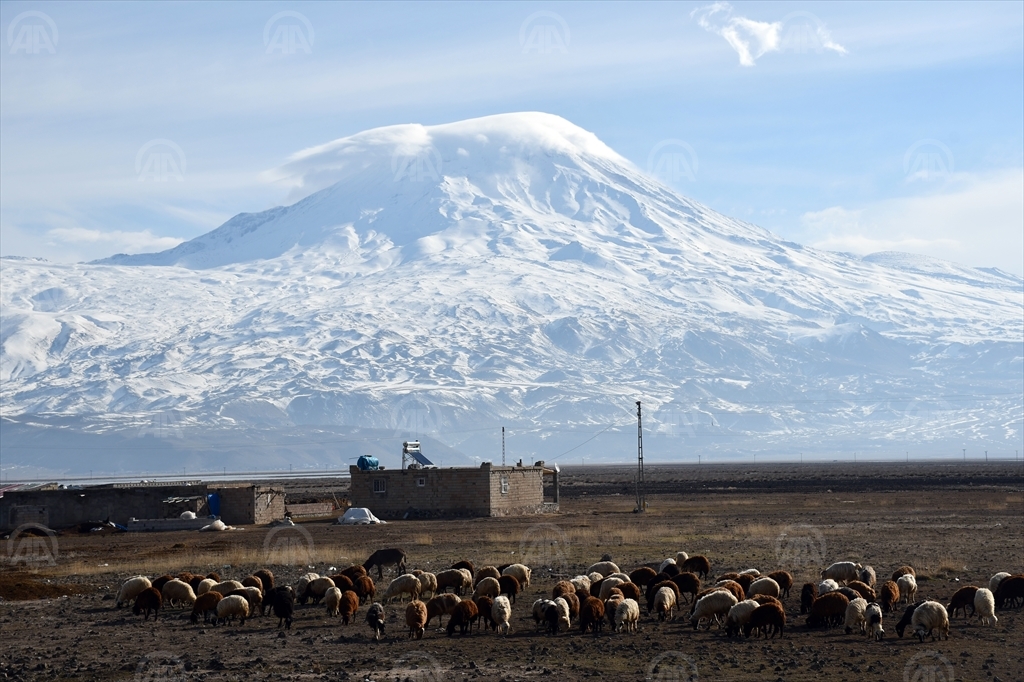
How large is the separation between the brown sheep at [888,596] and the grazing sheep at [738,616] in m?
3.47

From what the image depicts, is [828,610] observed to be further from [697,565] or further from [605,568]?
[697,565]

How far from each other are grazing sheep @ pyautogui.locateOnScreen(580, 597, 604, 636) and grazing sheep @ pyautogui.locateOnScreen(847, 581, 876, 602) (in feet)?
17.2

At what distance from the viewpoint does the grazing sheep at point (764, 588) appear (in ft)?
85.8

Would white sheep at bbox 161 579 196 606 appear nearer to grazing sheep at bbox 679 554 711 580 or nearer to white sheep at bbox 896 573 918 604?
grazing sheep at bbox 679 554 711 580

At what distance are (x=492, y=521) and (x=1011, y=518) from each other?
21901mm

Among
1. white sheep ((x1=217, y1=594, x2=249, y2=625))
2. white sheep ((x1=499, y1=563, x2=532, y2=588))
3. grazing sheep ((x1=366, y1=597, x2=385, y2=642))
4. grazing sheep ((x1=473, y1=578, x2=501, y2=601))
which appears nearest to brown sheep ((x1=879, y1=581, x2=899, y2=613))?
grazing sheep ((x1=473, y1=578, x2=501, y2=601))

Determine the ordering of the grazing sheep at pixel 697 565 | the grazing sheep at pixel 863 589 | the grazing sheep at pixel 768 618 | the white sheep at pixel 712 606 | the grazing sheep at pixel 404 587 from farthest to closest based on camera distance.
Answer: the grazing sheep at pixel 697 565
the grazing sheep at pixel 404 587
the grazing sheep at pixel 863 589
the white sheep at pixel 712 606
the grazing sheep at pixel 768 618

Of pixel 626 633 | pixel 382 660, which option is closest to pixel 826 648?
pixel 626 633

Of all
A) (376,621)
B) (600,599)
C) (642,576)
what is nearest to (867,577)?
(642,576)

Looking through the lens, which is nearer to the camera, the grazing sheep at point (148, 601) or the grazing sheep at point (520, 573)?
the grazing sheep at point (148, 601)

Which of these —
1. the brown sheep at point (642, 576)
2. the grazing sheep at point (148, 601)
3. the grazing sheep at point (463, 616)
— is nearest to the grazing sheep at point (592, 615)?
the grazing sheep at point (463, 616)

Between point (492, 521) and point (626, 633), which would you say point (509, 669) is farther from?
point (492, 521)

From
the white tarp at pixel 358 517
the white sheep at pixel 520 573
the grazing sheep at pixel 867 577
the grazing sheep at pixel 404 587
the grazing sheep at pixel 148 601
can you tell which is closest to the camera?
the grazing sheep at pixel 148 601

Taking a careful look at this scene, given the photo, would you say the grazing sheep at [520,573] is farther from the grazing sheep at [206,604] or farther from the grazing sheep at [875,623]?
the grazing sheep at [875,623]
